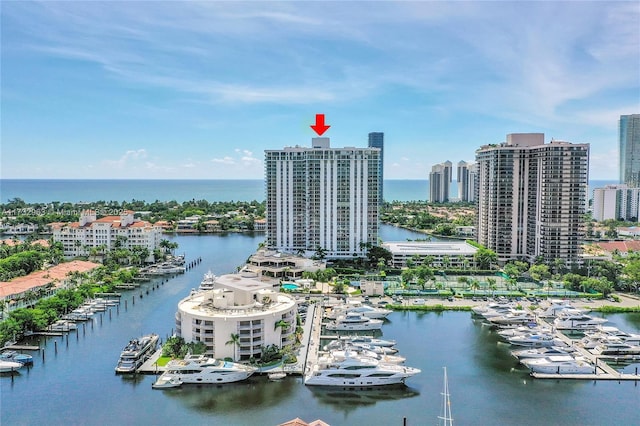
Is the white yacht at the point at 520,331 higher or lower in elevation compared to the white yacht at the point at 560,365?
higher

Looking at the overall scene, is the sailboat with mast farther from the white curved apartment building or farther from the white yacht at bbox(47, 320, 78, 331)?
the white yacht at bbox(47, 320, 78, 331)

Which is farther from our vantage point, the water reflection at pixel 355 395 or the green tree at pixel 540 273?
the green tree at pixel 540 273

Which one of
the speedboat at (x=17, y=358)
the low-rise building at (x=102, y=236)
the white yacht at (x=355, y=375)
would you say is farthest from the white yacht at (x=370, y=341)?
the low-rise building at (x=102, y=236)

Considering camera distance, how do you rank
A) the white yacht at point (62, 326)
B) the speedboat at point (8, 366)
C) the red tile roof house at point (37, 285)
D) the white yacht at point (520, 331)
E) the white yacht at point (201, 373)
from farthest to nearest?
the red tile roof house at point (37, 285)
the white yacht at point (62, 326)
the white yacht at point (520, 331)
the speedboat at point (8, 366)
the white yacht at point (201, 373)

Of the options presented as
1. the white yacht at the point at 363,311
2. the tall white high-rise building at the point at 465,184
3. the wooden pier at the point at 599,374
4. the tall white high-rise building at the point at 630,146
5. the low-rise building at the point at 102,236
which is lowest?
the wooden pier at the point at 599,374

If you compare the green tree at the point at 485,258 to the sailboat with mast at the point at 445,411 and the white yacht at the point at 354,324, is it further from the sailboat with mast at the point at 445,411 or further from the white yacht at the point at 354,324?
the sailboat with mast at the point at 445,411

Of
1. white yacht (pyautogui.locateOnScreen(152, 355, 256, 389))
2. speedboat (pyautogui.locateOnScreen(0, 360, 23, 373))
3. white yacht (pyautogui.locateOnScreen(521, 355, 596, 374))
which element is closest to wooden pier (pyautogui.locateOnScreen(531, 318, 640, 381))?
white yacht (pyautogui.locateOnScreen(521, 355, 596, 374))

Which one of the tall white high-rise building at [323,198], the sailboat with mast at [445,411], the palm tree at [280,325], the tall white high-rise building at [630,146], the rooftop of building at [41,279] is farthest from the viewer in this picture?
the tall white high-rise building at [630,146]
